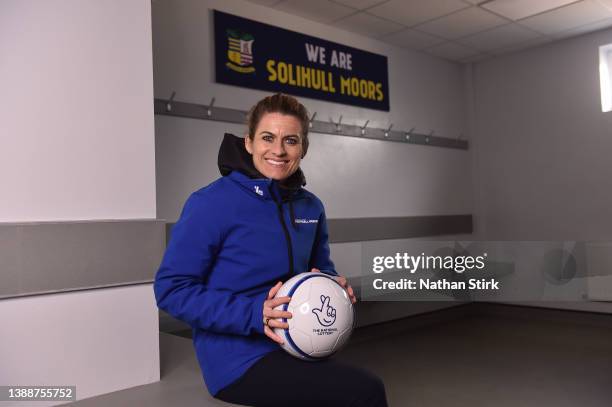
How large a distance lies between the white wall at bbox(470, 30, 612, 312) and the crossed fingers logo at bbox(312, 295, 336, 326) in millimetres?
4549

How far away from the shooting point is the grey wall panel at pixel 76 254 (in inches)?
79.4

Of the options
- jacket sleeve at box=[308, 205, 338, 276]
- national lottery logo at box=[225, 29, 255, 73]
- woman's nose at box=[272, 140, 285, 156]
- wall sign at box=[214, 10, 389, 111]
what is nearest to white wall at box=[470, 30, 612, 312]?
wall sign at box=[214, 10, 389, 111]

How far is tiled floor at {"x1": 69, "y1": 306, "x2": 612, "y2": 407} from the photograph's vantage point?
245 centimetres

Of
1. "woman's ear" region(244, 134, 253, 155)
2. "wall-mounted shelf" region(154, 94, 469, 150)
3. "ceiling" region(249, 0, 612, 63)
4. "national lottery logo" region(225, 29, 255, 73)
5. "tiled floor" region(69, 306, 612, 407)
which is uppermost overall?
"ceiling" region(249, 0, 612, 63)

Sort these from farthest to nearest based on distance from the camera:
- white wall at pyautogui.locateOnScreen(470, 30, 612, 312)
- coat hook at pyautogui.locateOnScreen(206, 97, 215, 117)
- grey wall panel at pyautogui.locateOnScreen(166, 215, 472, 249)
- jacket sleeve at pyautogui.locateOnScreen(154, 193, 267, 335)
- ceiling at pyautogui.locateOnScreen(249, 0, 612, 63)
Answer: white wall at pyautogui.locateOnScreen(470, 30, 612, 312) < grey wall panel at pyautogui.locateOnScreen(166, 215, 472, 249) < ceiling at pyautogui.locateOnScreen(249, 0, 612, 63) < coat hook at pyautogui.locateOnScreen(206, 97, 215, 117) < jacket sleeve at pyautogui.locateOnScreen(154, 193, 267, 335)

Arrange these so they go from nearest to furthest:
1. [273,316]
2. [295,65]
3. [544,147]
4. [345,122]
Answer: [273,316] < [295,65] < [345,122] < [544,147]

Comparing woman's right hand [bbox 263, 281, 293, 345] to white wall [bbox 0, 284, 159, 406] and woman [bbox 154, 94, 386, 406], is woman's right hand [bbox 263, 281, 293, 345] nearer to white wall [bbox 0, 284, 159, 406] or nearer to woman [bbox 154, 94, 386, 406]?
woman [bbox 154, 94, 386, 406]

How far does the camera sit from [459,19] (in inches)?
185

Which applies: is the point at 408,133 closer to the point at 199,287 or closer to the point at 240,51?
the point at 240,51

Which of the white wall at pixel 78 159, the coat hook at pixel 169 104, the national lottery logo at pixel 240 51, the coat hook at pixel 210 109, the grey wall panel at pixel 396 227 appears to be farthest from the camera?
the grey wall panel at pixel 396 227

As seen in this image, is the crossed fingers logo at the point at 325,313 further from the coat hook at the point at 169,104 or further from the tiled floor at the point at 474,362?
the coat hook at the point at 169,104

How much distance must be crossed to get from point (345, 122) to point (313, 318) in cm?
363

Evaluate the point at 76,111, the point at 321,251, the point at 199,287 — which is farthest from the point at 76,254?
the point at 321,251

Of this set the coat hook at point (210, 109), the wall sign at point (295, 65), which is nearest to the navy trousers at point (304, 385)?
the coat hook at point (210, 109)
